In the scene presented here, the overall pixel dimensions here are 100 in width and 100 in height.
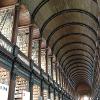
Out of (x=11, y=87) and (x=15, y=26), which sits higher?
(x=15, y=26)

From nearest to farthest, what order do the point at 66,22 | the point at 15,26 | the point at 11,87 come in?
the point at 11,87, the point at 15,26, the point at 66,22

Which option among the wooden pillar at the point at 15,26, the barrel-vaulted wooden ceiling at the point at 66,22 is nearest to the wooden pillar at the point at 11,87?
the wooden pillar at the point at 15,26

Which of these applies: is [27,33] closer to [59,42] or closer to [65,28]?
[65,28]

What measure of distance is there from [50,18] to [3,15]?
593cm

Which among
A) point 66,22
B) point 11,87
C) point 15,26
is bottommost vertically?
point 11,87

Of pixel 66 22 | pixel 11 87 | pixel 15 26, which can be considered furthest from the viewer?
pixel 66 22

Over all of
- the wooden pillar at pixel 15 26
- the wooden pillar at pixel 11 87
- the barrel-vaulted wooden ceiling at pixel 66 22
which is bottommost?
the wooden pillar at pixel 11 87

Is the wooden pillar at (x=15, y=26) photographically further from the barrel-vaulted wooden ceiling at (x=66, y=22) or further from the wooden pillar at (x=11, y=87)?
the wooden pillar at (x=11, y=87)

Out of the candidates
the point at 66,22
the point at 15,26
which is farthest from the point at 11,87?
the point at 66,22

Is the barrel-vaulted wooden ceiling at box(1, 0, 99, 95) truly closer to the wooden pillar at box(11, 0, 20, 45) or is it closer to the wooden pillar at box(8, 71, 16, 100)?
the wooden pillar at box(11, 0, 20, 45)

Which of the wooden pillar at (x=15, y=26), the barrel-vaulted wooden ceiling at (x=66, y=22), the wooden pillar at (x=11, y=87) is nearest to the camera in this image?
the wooden pillar at (x=11, y=87)

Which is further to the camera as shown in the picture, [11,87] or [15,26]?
[15,26]

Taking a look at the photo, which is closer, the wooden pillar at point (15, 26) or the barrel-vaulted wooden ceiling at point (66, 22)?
the wooden pillar at point (15, 26)

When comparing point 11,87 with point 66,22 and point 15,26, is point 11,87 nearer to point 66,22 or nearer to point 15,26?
point 15,26
